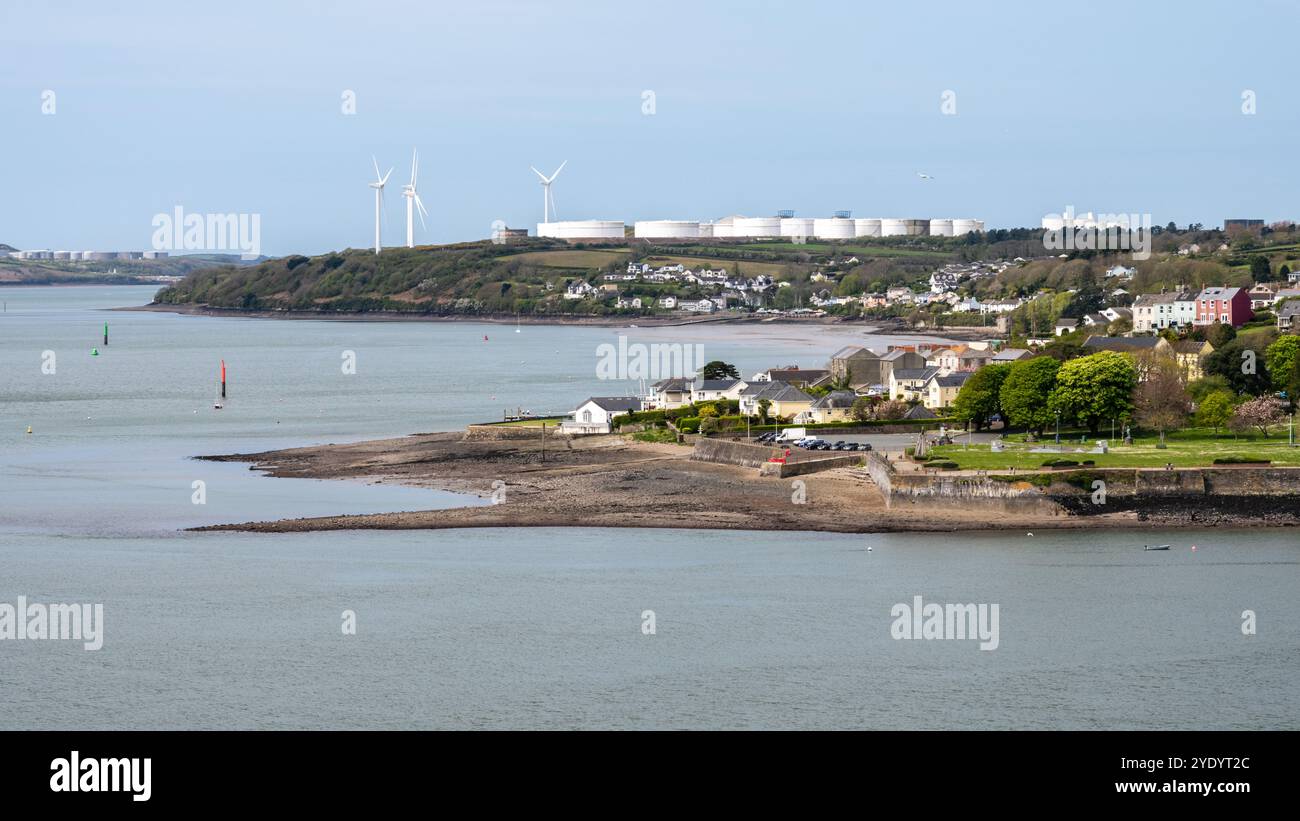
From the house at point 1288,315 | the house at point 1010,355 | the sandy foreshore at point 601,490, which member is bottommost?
the sandy foreshore at point 601,490

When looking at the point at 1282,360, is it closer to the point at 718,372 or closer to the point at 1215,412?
the point at 1215,412

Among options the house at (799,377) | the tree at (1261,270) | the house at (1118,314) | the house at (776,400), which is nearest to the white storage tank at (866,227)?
the tree at (1261,270)

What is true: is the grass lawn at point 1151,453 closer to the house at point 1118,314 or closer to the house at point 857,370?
the house at point 857,370

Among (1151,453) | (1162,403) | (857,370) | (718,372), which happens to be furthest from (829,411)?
(1151,453)

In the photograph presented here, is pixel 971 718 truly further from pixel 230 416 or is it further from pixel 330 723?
Answer: pixel 230 416

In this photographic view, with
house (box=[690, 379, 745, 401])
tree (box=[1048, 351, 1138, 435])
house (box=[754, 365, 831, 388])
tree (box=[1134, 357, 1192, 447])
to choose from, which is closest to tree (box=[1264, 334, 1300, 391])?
tree (box=[1134, 357, 1192, 447])

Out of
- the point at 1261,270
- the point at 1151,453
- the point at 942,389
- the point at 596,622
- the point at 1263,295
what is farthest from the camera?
the point at 1261,270

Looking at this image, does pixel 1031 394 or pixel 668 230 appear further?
pixel 668 230

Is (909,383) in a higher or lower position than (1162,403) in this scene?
higher
